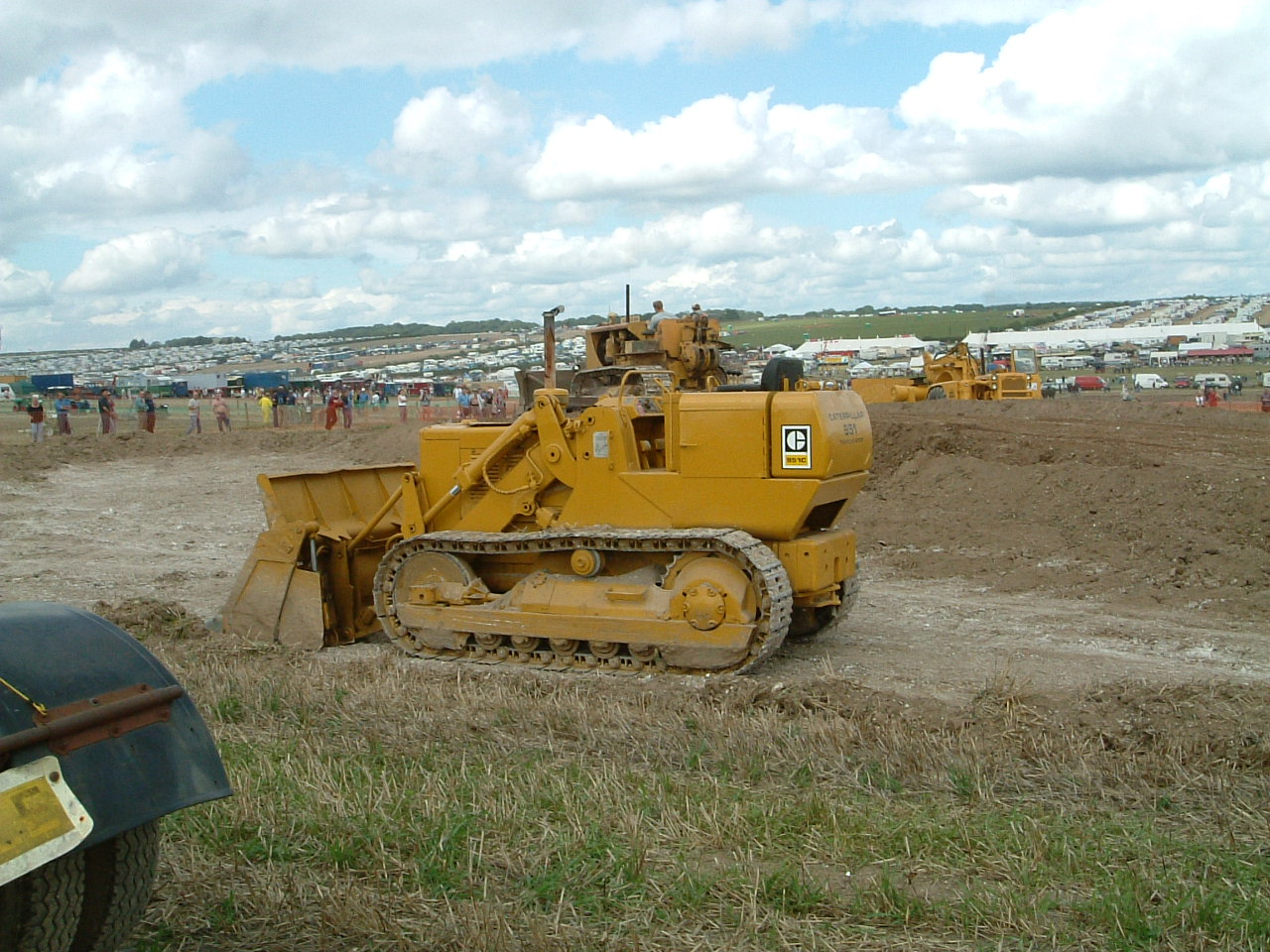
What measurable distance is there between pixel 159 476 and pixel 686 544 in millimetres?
19506

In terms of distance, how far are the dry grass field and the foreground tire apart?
46cm

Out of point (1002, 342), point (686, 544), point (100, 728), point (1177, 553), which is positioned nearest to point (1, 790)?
point (100, 728)

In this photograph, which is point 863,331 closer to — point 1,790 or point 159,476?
point 159,476

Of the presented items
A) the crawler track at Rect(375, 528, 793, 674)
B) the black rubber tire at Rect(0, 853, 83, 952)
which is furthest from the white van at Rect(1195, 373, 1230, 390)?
the black rubber tire at Rect(0, 853, 83, 952)

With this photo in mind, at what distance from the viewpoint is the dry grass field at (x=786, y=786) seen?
4188 millimetres

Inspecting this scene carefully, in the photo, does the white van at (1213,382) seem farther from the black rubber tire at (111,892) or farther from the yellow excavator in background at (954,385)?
the black rubber tire at (111,892)

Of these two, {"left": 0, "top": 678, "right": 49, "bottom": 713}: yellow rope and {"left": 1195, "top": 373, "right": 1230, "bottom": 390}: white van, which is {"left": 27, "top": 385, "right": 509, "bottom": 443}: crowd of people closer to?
{"left": 1195, "top": 373, "right": 1230, "bottom": 390}: white van

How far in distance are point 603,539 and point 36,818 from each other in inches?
253

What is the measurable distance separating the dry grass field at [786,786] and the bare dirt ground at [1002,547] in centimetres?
8

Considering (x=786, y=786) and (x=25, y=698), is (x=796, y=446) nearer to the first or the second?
(x=786, y=786)

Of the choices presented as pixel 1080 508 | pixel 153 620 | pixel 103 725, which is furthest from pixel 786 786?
pixel 1080 508

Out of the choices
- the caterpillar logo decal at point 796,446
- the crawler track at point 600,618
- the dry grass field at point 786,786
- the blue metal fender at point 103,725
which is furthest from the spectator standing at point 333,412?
the blue metal fender at point 103,725

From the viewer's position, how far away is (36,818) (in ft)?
10.5

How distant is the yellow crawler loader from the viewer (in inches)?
358
